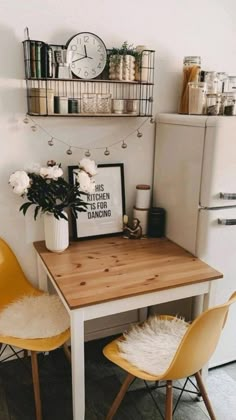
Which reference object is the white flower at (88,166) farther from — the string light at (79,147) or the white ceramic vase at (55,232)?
the white ceramic vase at (55,232)

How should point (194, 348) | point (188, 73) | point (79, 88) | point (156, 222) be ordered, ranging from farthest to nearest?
point (156, 222) → point (188, 73) → point (79, 88) → point (194, 348)

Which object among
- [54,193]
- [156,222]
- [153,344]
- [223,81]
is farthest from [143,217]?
[223,81]

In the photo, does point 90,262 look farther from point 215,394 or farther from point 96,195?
point 215,394

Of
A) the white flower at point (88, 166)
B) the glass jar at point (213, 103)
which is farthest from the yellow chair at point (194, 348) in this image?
the glass jar at point (213, 103)

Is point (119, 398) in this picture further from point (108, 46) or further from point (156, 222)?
point (108, 46)

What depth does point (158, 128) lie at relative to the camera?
234cm

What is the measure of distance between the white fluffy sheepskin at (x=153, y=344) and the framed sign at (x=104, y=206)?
0.64 metres

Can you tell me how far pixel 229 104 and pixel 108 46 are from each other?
0.75m

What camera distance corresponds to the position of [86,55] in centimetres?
203

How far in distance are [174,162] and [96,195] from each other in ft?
1.64

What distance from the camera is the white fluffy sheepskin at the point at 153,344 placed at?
163cm

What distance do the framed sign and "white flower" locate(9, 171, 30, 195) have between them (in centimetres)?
42

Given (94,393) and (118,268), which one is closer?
(118,268)

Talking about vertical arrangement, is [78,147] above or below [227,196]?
above
